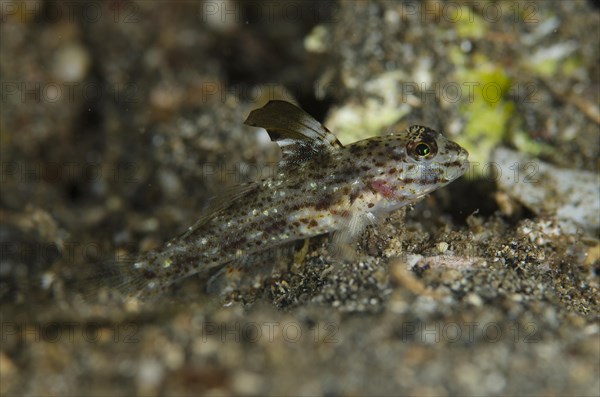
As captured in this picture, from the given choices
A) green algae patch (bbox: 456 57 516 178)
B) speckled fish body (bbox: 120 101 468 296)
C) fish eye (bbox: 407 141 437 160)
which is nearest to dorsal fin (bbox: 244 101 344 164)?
speckled fish body (bbox: 120 101 468 296)

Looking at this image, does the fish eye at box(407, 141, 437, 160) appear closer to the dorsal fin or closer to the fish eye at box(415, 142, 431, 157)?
the fish eye at box(415, 142, 431, 157)

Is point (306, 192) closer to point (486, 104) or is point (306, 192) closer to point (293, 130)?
point (293, 130)

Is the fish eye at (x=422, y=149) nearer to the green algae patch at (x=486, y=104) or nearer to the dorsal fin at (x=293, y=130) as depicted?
the dorsal fin at (x=293, y=130)

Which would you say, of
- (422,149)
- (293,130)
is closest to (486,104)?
(422,149)

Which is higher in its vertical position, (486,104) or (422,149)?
(486,104)

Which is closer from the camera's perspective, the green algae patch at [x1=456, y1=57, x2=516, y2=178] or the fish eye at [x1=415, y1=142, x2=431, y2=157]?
the fish eye at [x1=415, y1=142, x2=431, y2=157]

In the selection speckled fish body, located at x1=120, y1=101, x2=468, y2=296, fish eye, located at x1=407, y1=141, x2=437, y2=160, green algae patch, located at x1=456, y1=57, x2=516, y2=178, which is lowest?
speckled fish body, located at x1=120, y1=101, x2=468, y2=296
